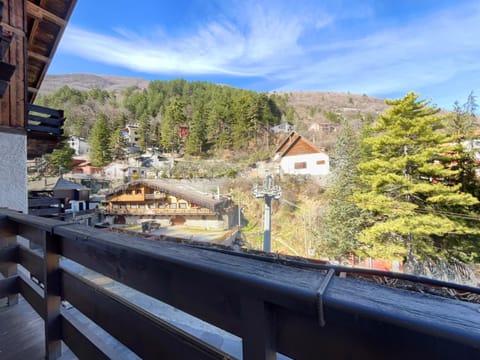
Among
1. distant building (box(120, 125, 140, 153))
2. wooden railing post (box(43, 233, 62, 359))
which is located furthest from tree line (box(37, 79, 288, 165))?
wooden railing post (box(43, 233, 62, 359))

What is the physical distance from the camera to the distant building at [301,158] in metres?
16.2

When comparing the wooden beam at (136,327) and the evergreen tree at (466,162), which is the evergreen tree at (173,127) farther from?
the wooden beam at (136,327)

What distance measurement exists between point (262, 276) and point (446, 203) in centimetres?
1048

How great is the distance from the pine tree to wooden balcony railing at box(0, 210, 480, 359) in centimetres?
896

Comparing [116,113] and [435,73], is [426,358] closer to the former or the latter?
[435,73]

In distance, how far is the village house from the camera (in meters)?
13.9

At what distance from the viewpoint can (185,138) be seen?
26047mm

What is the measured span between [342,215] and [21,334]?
33.7 feet

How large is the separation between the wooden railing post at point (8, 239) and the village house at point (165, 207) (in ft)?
39.0

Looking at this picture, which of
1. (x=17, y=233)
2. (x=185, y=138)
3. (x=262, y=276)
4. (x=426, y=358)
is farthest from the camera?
(x=185, y=138)

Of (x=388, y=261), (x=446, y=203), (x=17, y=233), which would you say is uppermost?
(x=17, y=233)

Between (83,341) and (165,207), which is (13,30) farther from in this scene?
(165,207)

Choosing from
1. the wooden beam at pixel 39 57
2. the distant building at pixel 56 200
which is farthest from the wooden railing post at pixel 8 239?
the wooden beam at pixel 39 57

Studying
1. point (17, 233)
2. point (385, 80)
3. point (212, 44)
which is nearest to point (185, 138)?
point (212, 44)
